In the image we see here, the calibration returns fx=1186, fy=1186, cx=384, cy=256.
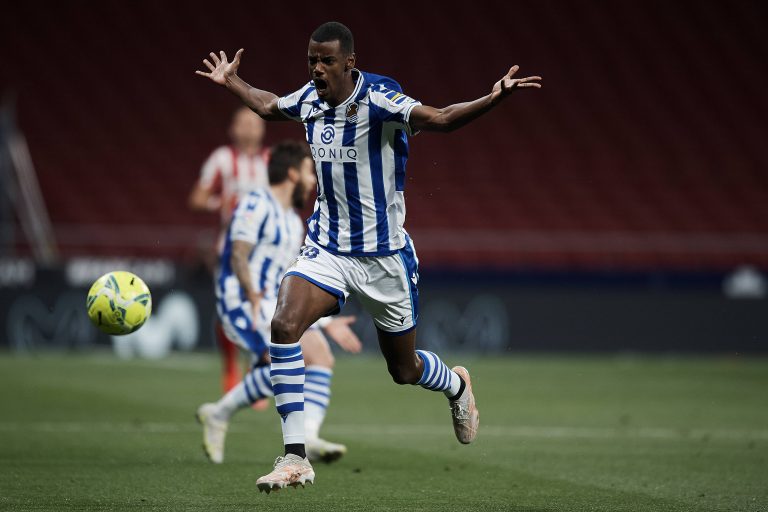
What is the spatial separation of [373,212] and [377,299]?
44 cm

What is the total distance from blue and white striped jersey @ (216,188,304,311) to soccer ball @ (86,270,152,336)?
1.41 m

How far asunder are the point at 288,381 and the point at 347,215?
2.84 feet

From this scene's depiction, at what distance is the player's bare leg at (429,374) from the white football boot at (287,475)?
92 centimetres

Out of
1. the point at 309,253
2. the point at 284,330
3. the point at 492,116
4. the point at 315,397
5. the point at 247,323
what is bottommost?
the point at 315,397

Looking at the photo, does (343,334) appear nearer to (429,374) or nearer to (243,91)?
(429,374)

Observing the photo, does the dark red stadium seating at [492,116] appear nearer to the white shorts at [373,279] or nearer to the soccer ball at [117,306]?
the soccer ball at [117,306]

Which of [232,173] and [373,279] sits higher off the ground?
[232,173]

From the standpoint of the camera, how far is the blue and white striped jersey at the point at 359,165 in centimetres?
574

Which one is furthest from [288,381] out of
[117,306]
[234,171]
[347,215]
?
[234,171]

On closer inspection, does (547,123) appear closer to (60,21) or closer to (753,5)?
(753,5)

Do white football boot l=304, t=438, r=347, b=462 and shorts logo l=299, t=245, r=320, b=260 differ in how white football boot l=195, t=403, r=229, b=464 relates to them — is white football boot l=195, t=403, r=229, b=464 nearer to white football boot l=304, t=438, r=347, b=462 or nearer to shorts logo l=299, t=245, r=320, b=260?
white football boot l=304, t=438, r=347, b=462

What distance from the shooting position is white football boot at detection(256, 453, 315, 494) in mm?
5090

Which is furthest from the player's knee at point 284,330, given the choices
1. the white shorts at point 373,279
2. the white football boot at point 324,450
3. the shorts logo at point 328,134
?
the white football boot at point 324,450

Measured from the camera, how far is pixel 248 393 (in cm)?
731
